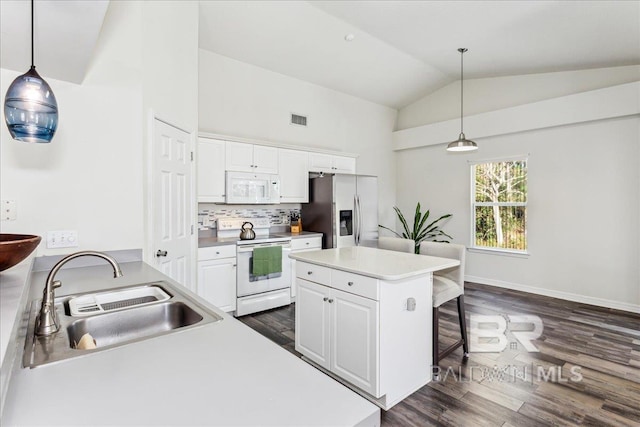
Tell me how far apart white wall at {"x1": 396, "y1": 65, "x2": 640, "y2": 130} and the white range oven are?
11.9 feet

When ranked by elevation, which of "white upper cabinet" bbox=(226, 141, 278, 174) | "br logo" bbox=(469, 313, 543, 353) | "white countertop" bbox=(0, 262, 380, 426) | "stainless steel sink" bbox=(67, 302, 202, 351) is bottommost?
"br logo" bbox=(469, 313, 543, 353)

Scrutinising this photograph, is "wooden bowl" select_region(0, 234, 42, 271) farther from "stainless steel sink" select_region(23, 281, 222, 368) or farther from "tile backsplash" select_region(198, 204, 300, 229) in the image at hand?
"tile backsplash" select_region(198, 204, 300, 229)

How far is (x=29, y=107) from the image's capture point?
143 centimetres

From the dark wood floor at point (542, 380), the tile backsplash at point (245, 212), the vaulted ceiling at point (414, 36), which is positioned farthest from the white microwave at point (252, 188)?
the vaulted ceiling at point (414, 36)

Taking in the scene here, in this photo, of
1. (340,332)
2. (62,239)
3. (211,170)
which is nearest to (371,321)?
(340,332)

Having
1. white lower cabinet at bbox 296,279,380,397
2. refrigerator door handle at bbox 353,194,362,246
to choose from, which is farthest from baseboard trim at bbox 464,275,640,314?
white lower cabinet at bbox 296,279,380,397

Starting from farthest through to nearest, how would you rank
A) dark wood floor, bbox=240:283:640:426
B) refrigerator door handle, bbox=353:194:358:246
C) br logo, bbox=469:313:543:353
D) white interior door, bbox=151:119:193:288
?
1. refrigerator door handle, bbox=353:194:358:246
2. br logo, bbox=469:313:543:353
3. white interior door, bbox=151:119:193:288
4. dark wood floor, bbox=240:283:640:426

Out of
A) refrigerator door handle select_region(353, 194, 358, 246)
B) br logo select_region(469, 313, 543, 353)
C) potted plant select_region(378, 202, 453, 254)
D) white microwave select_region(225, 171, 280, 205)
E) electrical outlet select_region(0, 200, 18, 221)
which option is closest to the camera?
electrical outlet select_region(0, 200, 18, 221)

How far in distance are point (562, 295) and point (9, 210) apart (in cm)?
589

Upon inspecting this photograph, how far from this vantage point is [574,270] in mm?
4477

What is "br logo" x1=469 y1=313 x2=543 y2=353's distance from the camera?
3.07 metres

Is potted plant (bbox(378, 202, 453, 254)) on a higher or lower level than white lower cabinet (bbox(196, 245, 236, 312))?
higher

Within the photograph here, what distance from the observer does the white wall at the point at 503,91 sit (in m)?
4.24

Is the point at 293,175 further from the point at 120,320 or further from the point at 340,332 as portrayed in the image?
the point at 120,320
